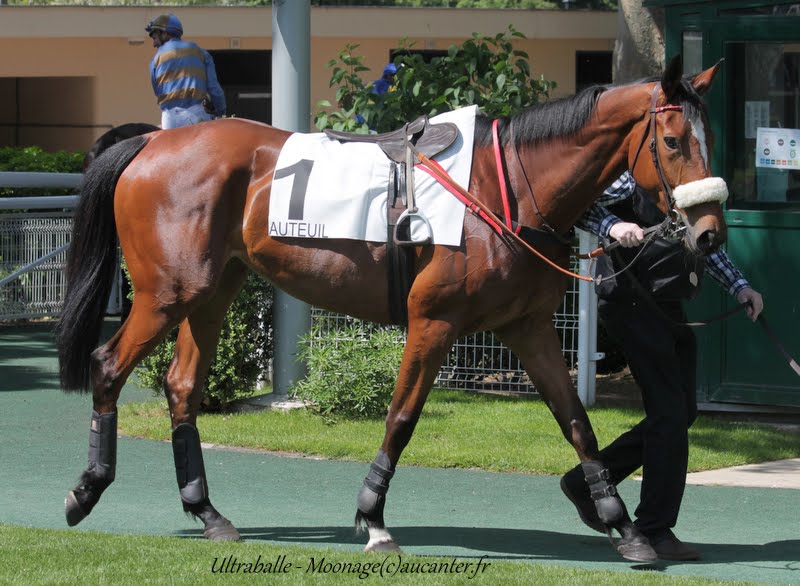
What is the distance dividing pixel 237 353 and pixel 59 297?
4068 millimetres

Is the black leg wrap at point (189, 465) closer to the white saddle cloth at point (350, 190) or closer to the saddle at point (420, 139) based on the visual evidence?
the white saddle cloth at point (350, 190)

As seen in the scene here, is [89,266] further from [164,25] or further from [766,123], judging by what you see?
[766,123]

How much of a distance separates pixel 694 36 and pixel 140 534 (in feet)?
16.9

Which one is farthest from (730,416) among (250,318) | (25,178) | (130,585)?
(25,178)

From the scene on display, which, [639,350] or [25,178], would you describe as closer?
[639,350]

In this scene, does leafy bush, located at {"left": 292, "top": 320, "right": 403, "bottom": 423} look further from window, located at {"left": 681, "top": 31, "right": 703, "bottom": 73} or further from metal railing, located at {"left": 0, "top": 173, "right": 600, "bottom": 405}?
window, located at {"left": 681, "top": 31, "right": 703, "bottom": 73}

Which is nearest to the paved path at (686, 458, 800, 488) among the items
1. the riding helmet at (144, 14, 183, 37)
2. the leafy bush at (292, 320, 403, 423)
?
the leafy bush at (292, 320, 403, 423)

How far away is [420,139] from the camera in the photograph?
5430mm

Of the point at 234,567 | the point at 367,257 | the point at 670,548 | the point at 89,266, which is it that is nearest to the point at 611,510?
the point at 670,548

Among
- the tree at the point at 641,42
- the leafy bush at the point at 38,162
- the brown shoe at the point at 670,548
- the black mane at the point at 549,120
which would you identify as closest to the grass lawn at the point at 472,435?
the brown shoe at the point at 670,548

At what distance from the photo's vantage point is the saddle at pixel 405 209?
17.3 feet

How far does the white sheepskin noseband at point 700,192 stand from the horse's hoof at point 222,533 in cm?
245

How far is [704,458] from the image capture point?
296 inches

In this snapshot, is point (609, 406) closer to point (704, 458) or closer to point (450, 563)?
point (704, 458)
